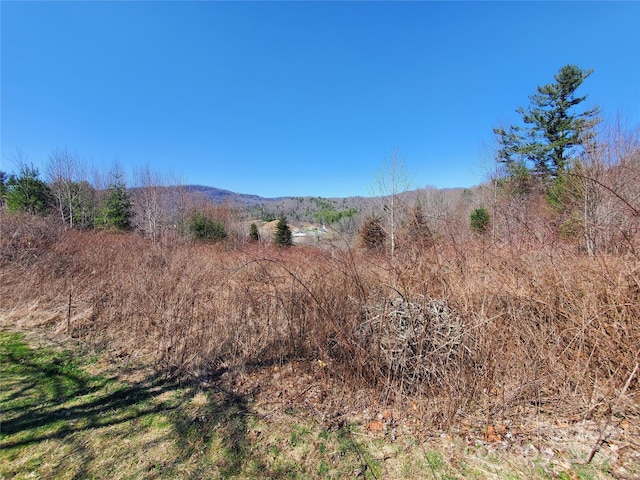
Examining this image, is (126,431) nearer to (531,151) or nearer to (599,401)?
(599,401)

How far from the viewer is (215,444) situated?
205 centimetres

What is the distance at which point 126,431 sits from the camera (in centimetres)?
216

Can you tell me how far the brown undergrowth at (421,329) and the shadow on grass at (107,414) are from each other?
0.42 m

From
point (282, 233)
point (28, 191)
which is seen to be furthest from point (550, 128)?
point (28, 191)

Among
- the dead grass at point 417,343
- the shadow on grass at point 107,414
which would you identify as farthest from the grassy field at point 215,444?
the dead grass at point 417,343

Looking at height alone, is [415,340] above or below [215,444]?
above

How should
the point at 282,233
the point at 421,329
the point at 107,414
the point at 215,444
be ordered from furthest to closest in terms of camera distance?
1. the point at 282,233
2. the point at 421,329
3. the point at 107,414
4. the point at 215,444

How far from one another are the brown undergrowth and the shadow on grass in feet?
1.38

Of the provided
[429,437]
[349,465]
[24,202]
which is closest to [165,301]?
[349,465]

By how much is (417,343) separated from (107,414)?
9.65 feet

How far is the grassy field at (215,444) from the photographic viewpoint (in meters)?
1.80

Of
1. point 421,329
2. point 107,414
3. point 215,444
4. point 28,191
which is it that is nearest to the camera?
point 215,444

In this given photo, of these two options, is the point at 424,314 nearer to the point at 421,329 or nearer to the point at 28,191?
the point at 421,329

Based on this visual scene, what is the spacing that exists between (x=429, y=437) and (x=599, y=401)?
1512 millimetres
